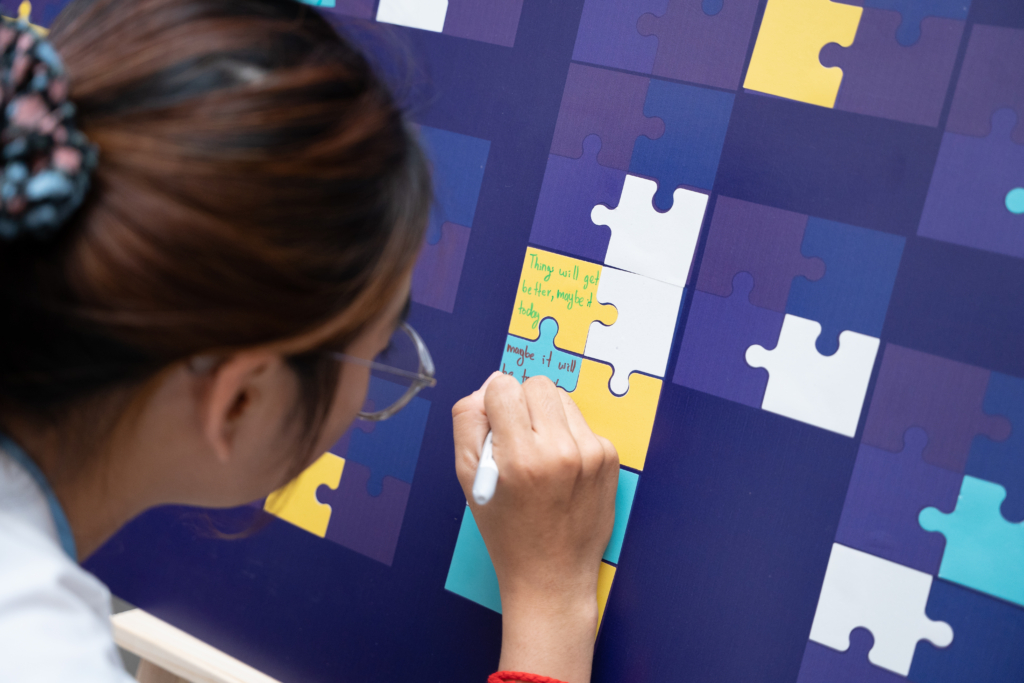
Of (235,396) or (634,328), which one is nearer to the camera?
(235,396)

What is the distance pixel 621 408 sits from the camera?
826 millimetres

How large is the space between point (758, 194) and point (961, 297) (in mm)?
230

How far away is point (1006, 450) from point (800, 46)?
1.55ft

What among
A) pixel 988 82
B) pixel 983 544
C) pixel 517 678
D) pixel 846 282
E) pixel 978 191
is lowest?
pixel 517 678

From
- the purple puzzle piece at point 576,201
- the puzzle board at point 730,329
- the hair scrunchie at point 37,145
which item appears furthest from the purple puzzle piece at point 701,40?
the hair scrunchie at point 37,145

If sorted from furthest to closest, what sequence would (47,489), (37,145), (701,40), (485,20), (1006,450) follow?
(485,20), (701,40), (1006,450), (47,489), (37,145)

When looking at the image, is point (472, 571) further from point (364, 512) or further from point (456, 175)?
point (456, 175)

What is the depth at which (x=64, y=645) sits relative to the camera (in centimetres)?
46

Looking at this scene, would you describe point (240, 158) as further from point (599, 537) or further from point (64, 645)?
point (599, 537)

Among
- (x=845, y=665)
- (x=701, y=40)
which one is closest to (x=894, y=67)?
(x=701, y=40)

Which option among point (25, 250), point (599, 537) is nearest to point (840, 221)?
point (599, 537)

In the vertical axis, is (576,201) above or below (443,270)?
above

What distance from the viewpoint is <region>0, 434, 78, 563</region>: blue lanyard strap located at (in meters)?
0.50

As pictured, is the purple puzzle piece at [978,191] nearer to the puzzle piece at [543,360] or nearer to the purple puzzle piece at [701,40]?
the purple puzzle piece at [701,40]
